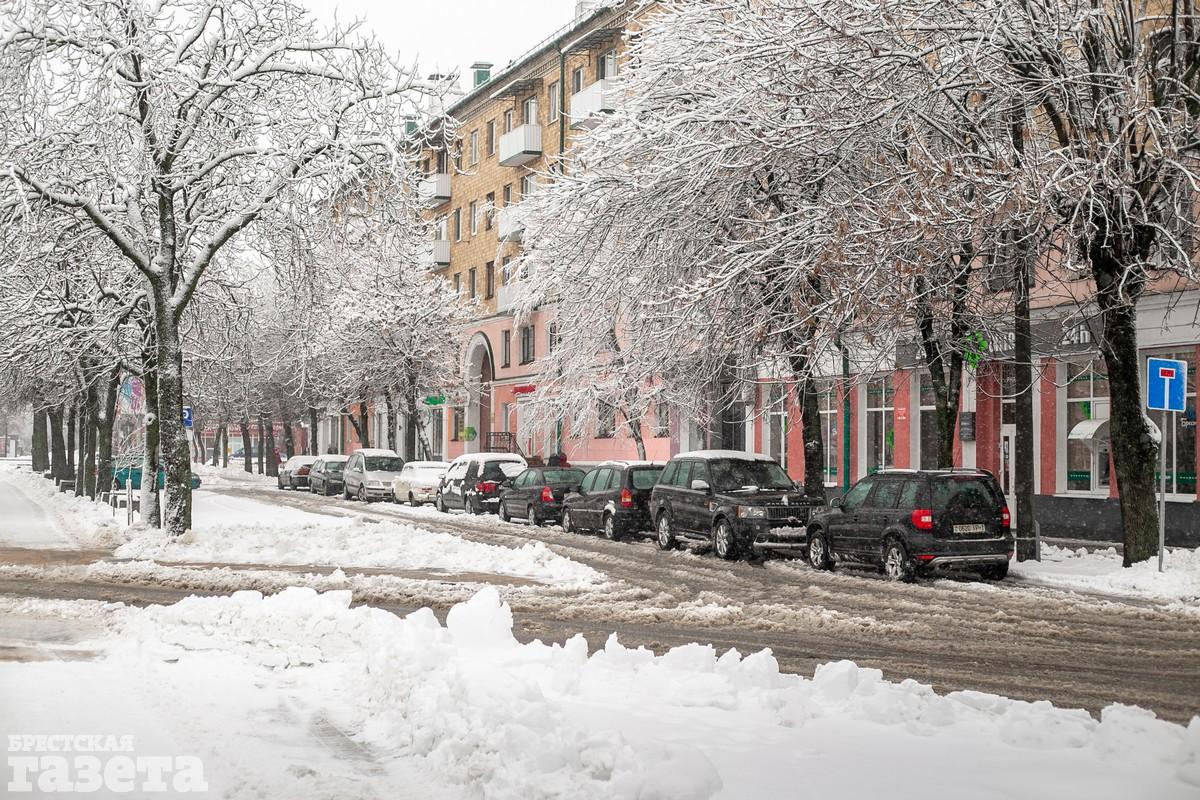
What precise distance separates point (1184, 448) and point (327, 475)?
3465 cm

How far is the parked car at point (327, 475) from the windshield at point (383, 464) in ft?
15.1

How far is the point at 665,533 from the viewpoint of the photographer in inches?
945

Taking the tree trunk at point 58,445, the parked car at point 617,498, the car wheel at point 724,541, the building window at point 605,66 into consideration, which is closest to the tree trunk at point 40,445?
the tree trunk at point 58,445

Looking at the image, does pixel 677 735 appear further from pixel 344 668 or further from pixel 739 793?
pixel 344 668

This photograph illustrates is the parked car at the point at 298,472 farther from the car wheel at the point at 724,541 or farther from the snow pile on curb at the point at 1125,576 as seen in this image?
the snow pile on curb at the point at 1125,576

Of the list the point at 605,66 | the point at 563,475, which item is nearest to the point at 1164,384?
the point at 563,475

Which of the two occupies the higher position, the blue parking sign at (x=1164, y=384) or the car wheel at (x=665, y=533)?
the blue parking sign at (x=1164, y=384)

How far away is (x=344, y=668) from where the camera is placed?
9703 millimetres

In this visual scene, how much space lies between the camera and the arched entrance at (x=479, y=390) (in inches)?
2265

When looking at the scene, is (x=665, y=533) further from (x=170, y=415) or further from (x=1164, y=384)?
(x=1164, y=384)

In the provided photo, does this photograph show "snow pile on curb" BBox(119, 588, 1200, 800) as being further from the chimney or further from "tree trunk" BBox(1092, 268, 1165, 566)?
the chimney

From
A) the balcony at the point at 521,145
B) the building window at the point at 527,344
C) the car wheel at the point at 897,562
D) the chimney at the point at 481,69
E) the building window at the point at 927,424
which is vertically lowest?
the car wheel at the point at 897,562

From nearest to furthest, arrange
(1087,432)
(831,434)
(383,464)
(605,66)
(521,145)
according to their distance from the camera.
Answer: (1087,432)
(831,434)
(383,464)
(605,66)
(521,145)

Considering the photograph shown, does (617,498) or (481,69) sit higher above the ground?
(481,69)
